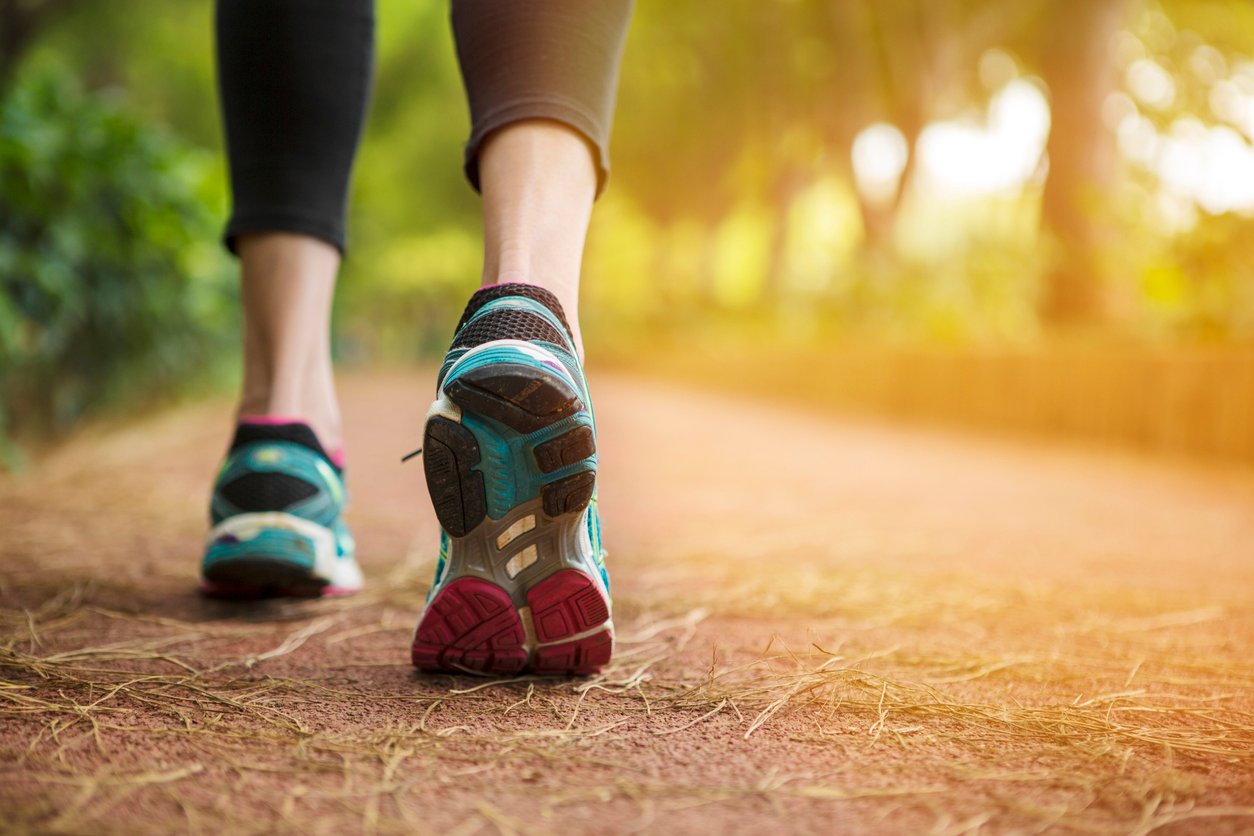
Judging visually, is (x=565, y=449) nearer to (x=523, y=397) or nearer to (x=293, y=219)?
(x=523, y=397)

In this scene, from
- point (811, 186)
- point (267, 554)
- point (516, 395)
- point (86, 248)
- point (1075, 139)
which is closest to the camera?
point (516, 395)

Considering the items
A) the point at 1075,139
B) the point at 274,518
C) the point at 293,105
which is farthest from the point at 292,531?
the point at 1075,139

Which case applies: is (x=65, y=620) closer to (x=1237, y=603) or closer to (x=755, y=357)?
(x=1237, y=603)

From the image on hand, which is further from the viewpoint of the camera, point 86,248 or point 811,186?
point 811,186

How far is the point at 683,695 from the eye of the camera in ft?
3.06

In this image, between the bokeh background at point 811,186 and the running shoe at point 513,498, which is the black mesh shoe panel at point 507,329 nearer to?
the running shoe at point 513,498

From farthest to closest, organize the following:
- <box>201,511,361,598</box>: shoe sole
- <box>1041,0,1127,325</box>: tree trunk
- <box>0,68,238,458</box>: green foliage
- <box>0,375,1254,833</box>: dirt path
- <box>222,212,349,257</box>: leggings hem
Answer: <box>1041,0,1127,325</box>: tree trunk
<box>0,68,238,458</box>: green foliage
<box>222,212,349,257</box>: leggings hem
<box>201,511,361,598</box>: shoe sole
<box>0,375,1254,833</box>: dirt path

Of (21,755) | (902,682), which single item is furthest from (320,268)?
(902,682)

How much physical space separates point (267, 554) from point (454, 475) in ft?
1.44

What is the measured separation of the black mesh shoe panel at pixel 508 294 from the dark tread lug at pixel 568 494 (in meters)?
0.16

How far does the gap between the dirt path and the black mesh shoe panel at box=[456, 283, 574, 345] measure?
1.13 ft

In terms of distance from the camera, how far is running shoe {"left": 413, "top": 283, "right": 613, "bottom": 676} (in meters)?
0.88

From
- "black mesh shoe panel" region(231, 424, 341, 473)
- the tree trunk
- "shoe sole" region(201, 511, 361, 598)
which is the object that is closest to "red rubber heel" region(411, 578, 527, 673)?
"shoe sole" region(201, 511, 361, 598)

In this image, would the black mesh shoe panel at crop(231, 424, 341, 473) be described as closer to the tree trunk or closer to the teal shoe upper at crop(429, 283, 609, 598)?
the teal shoe upper at crop(429, 283, 609, 598)
